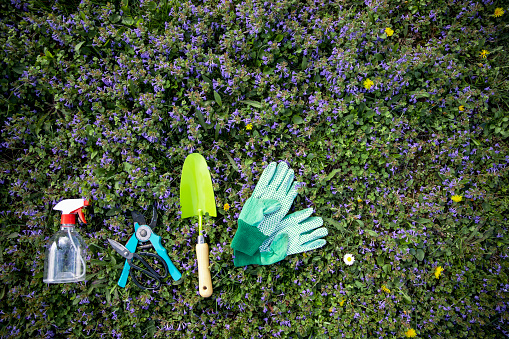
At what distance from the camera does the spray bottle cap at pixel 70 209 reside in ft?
8.80

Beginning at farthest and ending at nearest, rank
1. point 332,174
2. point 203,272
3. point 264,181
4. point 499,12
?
point 499,12 < point 332,174 < point 264,181 < point 203,272

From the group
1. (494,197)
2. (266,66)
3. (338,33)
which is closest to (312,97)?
(266,66)

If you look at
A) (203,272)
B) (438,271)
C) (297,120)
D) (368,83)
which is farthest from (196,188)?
(438,271)

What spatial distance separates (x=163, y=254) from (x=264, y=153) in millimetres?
1325

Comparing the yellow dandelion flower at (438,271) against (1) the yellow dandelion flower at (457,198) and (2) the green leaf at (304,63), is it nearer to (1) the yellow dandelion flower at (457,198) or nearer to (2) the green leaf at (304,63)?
(1) the yellow dandelion flower at (457,198)

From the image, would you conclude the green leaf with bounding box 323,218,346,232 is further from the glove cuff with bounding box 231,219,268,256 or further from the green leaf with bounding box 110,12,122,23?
the green leaf with bounding box 110,12,122,23

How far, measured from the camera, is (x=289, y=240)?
111 inches

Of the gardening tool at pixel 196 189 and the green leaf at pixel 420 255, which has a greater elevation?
the gardening tool at pixel 196 189

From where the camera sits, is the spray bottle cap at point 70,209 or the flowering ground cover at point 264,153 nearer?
the spray bottle cap at point 70,209

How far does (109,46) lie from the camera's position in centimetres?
296

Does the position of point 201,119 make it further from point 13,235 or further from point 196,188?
point 13,235

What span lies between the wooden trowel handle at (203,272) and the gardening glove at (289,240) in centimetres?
26

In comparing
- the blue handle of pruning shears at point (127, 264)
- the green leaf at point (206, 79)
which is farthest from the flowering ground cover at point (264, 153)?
the blue handle of pruning shears at point (127, 264)

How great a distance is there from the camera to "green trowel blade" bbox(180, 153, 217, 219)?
280 cm
